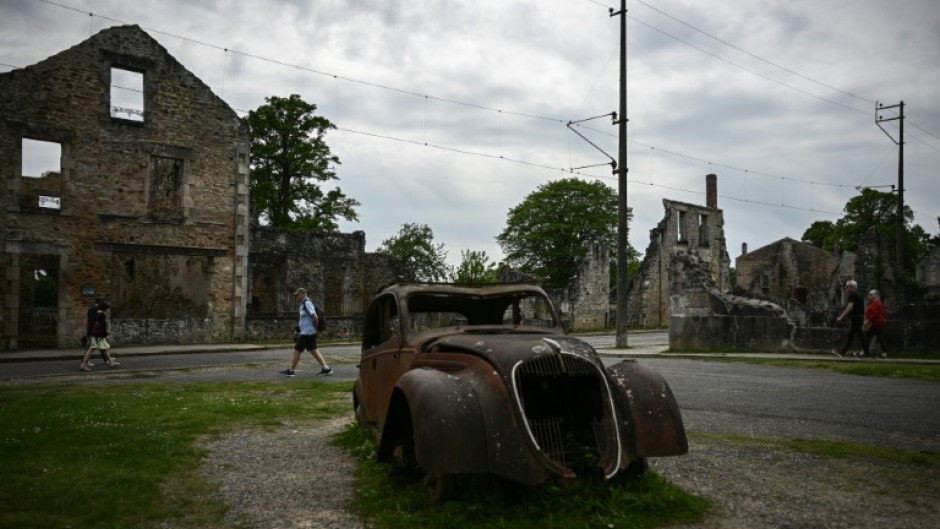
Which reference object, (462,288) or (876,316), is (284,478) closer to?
(462,288)

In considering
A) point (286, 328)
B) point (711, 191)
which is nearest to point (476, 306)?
point (286, 328)

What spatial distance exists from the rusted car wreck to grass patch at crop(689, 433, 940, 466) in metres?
2.13

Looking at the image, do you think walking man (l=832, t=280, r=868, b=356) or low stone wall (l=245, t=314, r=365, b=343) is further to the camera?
low stone wall (l=245, t=314, r=365, b=343)

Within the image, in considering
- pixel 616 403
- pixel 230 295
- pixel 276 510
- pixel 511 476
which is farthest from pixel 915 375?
pixel 230 295

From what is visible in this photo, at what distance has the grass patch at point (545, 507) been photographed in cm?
421

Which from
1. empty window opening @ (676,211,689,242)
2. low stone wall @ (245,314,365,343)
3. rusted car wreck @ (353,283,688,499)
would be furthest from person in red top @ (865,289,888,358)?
empty window opening @ (676,211,689,242)

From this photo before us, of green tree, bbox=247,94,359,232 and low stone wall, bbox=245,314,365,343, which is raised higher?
green tree, bbox=247,94,359,232

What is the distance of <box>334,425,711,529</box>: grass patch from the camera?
421 cm

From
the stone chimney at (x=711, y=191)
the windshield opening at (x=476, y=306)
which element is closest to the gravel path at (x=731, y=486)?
the windshield opening at (x=476, y=306)

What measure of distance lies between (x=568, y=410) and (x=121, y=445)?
4.54 meters

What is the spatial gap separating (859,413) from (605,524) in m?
5.81

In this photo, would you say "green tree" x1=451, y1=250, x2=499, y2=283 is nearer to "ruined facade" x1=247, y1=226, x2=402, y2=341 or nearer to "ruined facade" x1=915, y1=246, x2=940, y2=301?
"ruined facade" x1=247, y1=226, x2=402, y2=341

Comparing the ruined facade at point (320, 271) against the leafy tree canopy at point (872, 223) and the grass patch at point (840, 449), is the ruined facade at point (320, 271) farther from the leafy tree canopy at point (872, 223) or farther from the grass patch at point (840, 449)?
the leafy tree canopy at point (872, 223)

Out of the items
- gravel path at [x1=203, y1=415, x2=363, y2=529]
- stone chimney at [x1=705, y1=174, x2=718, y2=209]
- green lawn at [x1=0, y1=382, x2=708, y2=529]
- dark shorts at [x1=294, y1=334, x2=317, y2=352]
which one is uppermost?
→ stone chimney at [x1=705, y1=174, x2=718, y2=209]
